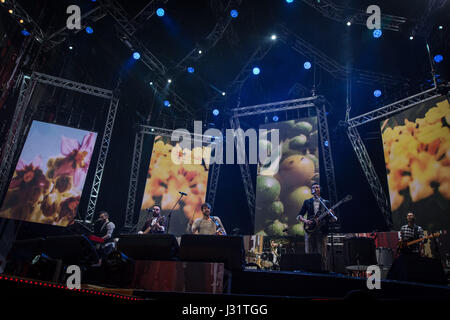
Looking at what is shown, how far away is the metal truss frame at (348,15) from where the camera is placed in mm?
7965

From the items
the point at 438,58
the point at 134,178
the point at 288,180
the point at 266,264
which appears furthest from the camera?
the point at 134,178

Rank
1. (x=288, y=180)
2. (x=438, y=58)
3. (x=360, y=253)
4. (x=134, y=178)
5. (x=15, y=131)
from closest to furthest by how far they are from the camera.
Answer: (x=360, y=253) < (x=438, y=58) < (x=15, y=131) < (x=288, y=180) < (x=134, y=178)

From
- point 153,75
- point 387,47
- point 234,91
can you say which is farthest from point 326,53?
point 153,75

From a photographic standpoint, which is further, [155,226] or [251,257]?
[251,257]

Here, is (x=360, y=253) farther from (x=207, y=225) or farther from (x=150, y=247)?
(x=150, y=247)

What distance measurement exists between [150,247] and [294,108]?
744 centimetres

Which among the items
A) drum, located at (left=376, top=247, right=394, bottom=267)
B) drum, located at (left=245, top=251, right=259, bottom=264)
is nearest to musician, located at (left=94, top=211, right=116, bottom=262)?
drum, located at (left=245, top=251, right=259, bottom=264)

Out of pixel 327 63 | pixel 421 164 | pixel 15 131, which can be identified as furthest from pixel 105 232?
pixel 327 63

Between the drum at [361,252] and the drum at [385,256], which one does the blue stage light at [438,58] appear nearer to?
the drum at [385,256]

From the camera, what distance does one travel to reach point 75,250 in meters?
3.16

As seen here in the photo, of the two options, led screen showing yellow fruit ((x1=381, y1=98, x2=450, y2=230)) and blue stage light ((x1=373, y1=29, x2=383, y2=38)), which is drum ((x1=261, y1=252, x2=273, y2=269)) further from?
blue stage light ((x1=373, y1=29, x2=383, y2=38))

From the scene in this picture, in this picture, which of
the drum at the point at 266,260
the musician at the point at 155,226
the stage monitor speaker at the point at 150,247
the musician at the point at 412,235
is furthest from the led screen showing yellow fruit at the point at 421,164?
the stage monitor speaker at the point at 150,247
